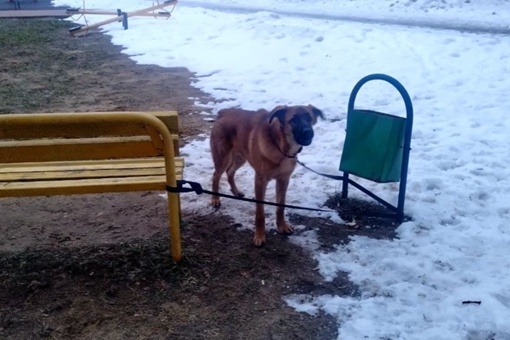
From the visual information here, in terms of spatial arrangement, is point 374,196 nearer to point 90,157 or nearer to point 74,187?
point 90,157

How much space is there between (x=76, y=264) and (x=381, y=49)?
8525 millimetres

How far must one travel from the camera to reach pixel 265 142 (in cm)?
447

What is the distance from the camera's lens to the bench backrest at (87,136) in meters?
3.55

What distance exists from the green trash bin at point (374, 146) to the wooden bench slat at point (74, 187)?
6.47 ft

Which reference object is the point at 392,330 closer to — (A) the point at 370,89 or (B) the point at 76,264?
(B) the point at 76,264

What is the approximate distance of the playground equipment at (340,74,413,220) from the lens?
→ 4.71 metres

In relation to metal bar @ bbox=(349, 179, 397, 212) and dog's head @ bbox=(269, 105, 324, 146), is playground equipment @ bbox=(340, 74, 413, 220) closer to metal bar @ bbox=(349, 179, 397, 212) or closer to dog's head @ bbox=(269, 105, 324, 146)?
metal bar @ bbox=(349, 179, 397, 212)

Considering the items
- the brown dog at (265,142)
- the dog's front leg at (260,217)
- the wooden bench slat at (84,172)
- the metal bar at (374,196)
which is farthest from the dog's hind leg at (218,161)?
the metal bar at (374,196)

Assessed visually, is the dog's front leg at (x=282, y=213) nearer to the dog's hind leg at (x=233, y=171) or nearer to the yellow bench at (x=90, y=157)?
the dog's hind leg at (x=233, y=171)

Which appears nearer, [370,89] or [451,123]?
[451,123]

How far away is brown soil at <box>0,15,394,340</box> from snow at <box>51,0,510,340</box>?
0.19m

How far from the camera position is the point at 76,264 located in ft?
13.8

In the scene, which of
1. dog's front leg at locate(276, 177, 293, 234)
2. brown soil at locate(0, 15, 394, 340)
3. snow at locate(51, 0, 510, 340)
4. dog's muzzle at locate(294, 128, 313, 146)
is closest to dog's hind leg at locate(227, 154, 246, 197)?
snow at locate(51, 0, 510, 340)

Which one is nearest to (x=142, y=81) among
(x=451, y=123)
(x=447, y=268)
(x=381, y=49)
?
(x=381, y=49)
